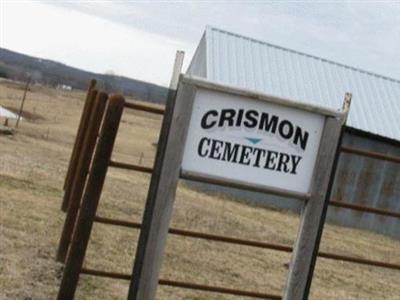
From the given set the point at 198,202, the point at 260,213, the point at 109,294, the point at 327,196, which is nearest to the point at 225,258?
the point at 109,294

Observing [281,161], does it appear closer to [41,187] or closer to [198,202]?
[41,187]

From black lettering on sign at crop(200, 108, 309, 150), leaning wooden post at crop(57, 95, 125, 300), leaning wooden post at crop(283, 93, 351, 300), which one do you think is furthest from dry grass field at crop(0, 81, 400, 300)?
black lettering on sign at crop(200, 108, 309, 150)

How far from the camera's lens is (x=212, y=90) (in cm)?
529

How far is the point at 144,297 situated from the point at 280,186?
134 centimetres

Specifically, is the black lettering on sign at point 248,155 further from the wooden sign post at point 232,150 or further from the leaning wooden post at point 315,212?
the leaning wooden post at point 315,212

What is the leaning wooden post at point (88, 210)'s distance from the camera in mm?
5477

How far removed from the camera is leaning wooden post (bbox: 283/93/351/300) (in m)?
5.59

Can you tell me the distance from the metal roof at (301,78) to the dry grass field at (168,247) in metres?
3.45

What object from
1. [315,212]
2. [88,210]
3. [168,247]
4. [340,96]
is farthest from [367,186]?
[88,210]

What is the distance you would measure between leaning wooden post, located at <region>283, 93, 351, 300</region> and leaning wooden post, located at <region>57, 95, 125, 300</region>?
5.35 feet

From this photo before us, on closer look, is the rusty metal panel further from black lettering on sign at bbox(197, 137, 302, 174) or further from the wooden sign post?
black lettering on sign at bbox(197, 137, 302, 174)

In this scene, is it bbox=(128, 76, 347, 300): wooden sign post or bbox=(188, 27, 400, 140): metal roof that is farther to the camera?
bbox=(188, 27, 400, 140): metal roof

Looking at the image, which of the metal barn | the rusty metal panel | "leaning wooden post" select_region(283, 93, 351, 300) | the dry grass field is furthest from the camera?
the metal barn

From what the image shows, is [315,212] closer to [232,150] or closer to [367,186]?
[232,150]
